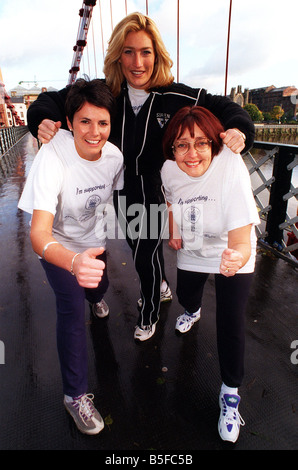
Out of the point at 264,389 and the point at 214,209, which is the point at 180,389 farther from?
the point at 214,209

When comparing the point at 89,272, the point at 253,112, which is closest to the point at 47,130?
the point at 89,272

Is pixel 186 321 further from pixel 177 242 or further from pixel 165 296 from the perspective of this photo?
pixel 177 242

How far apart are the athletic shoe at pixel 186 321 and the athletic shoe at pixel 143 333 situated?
191mm

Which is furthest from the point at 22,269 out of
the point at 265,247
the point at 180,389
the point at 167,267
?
the point at 265,247

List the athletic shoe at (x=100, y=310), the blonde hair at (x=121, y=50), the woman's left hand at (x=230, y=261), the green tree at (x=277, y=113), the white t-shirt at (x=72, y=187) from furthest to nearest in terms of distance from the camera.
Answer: the green tree at (x=277, y=113)
the athletic shoe at (x=100, y=310)
the blonde hair at (x=121, y=50)
the white t-shirt at (x=72, y=187)
the woman's left hand at (x=230, y=261)

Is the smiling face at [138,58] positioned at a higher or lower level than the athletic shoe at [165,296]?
higher

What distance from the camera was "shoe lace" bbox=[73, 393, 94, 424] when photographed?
1344 mm

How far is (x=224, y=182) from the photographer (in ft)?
4.33

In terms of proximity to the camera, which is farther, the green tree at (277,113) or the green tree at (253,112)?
the green tree at (277,113)

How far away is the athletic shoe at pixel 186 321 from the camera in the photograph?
1991 millimetres

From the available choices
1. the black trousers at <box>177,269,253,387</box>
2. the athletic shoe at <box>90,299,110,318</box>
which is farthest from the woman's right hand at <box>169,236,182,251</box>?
the athletic shoe at <box>90,299,110,318</box>

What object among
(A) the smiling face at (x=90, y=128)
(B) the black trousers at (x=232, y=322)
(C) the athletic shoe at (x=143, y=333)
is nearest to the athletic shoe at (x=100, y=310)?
(C) the athletic shoe at (x=143, y=333)

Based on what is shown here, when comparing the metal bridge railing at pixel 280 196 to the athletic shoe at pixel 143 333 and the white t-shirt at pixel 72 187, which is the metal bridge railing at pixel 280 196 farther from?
the white t-shirt at pixel 72 187
